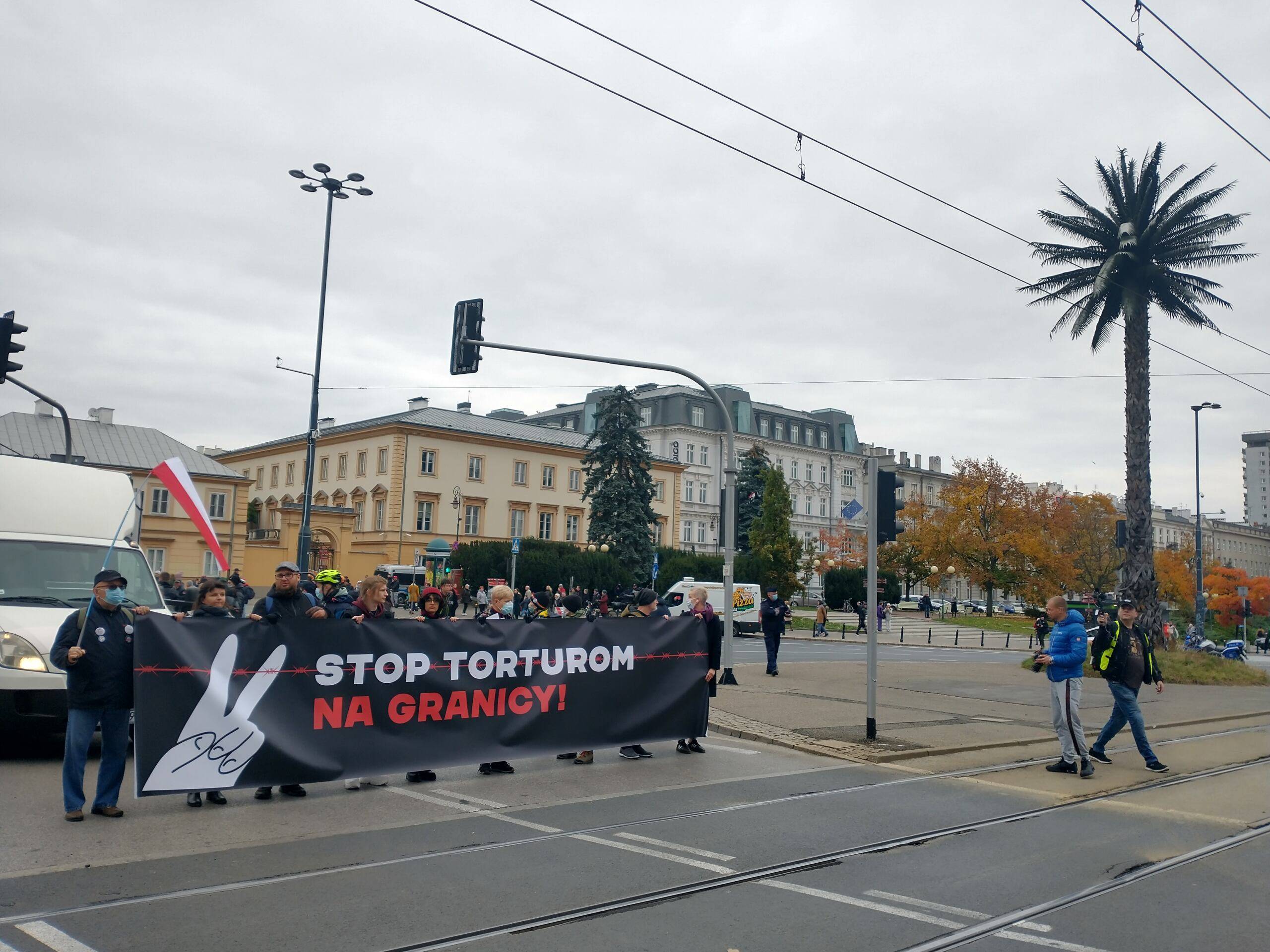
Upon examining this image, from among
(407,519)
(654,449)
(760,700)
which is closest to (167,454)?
(407,519)

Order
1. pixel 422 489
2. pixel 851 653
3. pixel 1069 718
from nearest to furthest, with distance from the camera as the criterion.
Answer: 1. pixel 1069 718
2. pixel 851 653
3. pixel 422 489

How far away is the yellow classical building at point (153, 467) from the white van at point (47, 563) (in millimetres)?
49757

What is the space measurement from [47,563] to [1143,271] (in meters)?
26.0

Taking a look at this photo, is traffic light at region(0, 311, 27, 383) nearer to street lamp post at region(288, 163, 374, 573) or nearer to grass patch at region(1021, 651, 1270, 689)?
street lamp post at region(288, 163, 374, 573)

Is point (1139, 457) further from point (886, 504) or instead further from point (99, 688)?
point (99, 688)

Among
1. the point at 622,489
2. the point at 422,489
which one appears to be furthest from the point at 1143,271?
the point at 422,489

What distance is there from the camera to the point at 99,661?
7.76 metres

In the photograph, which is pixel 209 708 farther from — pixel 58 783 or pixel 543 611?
pixel 543 611

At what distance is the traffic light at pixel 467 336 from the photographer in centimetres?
1711

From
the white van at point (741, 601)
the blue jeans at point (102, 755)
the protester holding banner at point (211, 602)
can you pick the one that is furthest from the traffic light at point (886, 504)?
the white van at point (741, 601)

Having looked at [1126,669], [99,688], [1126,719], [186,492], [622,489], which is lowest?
[1126,719]

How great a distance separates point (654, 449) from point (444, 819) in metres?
90.2

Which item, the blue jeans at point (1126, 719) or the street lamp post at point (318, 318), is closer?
the blue jeans at point (1126, 719)

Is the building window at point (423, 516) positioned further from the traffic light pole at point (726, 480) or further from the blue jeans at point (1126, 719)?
the blue jeans at point (1126, 719)
